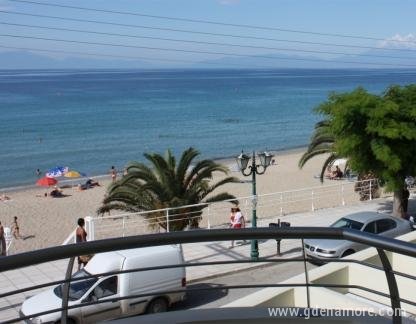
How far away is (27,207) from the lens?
33.2 meters

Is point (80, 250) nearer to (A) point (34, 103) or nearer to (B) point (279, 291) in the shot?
(B) point (279, 291)

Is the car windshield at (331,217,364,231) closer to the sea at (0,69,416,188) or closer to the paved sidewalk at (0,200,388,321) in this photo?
the paved sidewalk at (0,200,388,321)

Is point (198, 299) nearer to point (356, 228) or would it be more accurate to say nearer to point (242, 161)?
point (242, 161)

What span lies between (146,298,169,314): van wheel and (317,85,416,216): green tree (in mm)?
8587

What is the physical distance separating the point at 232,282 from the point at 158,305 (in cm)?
267

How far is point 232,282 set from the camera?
1209 centimetres

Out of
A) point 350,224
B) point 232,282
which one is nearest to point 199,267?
point 232,282

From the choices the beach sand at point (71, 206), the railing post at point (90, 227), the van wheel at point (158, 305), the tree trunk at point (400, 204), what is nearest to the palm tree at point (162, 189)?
the beach sand at point (71, 206)

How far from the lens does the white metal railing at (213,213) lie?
1678 cm

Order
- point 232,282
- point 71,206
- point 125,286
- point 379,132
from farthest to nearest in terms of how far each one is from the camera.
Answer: point 71,206
point 379,132
point 232,282
point 125,286

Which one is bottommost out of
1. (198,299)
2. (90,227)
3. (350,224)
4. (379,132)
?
(198,299)

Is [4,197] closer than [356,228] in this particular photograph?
No

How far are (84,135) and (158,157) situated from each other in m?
51.5

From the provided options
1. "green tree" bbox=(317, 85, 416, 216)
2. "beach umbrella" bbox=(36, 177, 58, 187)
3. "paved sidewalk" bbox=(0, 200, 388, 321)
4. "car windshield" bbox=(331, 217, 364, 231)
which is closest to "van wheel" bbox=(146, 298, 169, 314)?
"paved sidewalk" bbox=(0, 200, 388, 321)
